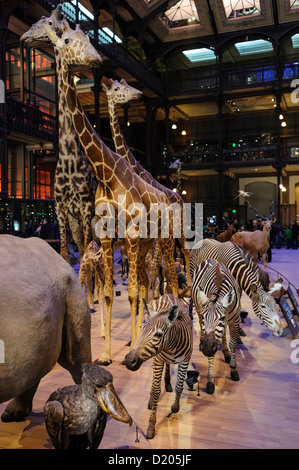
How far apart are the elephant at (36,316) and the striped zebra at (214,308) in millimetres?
1069

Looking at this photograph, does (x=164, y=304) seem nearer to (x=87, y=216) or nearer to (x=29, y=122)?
(x=87, y=216)

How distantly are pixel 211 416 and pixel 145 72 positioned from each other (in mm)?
21626

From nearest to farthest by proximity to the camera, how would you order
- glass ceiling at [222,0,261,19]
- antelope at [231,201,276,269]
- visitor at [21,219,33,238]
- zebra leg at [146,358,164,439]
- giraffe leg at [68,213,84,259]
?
zebra leg at [146,358,164,439] → giraffe leg at [68,213,84,259] → antelope at [231,201,276,269] → visitor at [21,219,33,238] → glass ceiling at [222,0,261,19]

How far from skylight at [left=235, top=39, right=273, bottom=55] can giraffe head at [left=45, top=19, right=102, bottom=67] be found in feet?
82.7

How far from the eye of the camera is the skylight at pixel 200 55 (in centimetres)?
2729

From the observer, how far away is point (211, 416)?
3.35 meters

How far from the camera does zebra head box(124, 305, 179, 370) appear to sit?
266 cm

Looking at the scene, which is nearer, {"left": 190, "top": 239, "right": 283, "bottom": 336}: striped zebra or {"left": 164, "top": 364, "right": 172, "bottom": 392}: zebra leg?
{"left": 164, "top": 364, "right": 172, "bottom": 392}: zebra leg

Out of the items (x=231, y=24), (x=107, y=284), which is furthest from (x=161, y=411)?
(x=231, y=24)

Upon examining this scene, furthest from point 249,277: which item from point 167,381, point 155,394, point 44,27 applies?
point 44,27

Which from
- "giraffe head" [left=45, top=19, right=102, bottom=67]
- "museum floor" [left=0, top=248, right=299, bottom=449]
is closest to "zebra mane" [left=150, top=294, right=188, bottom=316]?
"museum floor" [left=0, top=248, right=299, bottom=449]

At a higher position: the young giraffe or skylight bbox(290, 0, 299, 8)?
skylight bbox(290, 0, 299, 8)

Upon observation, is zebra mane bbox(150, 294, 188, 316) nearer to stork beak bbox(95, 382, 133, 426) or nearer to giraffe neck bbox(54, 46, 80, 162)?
stork beak bbox(95, 382, 133, 426)

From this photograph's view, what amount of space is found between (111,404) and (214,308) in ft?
5.07
